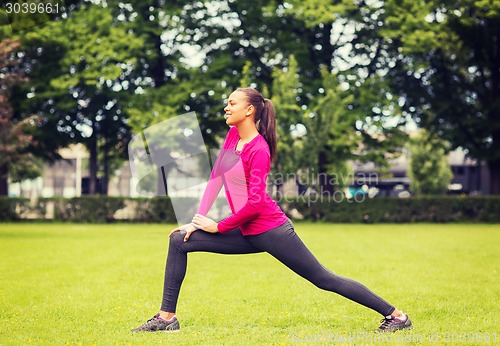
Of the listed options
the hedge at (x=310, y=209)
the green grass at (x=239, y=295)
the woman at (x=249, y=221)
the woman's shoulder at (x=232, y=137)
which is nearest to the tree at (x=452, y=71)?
the hedge at (x=310, y=209)

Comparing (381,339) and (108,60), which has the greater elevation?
(108,60)

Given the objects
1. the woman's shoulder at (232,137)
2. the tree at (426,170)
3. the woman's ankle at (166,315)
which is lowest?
the woman's ankle at (166,315)

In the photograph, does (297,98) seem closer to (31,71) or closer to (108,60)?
(108,60)

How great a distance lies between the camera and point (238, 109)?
5.86 metres

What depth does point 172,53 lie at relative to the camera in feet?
116

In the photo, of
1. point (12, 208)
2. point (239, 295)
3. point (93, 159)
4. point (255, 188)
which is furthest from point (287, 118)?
point (255, 188)

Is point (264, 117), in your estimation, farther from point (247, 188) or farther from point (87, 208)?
point (87, 208)

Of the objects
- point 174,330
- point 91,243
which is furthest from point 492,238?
point 174,330

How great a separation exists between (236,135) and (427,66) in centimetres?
2827

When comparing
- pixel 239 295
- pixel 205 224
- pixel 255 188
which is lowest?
pixel 239 295

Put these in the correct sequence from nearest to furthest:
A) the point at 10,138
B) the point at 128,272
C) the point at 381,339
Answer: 1. the point at 381,339
2. the point at 128,272
3. the point at 10,138

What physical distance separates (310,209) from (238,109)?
79.1 ft

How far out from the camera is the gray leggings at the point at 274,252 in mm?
5797

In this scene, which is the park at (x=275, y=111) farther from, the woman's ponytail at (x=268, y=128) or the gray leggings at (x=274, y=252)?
the woman's ponytail at (x=268, y=128)
